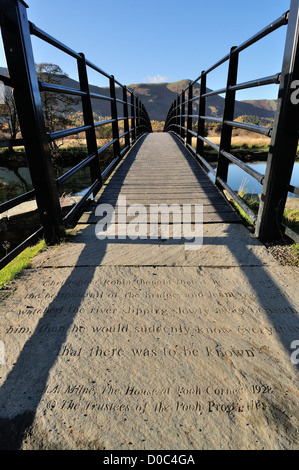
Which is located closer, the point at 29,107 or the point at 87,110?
the point at 29,107

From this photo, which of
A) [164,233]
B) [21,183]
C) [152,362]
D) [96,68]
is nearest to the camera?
[152,362]

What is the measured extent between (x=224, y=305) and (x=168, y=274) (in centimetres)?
47

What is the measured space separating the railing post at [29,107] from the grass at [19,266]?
0.34 ft

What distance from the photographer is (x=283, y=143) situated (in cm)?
188

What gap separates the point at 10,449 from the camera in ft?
2.94

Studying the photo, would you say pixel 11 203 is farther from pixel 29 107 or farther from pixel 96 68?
pixel 96 68

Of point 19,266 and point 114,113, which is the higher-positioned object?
point 114,113

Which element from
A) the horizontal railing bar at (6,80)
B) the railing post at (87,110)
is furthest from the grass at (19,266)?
the railing post at (87,110)

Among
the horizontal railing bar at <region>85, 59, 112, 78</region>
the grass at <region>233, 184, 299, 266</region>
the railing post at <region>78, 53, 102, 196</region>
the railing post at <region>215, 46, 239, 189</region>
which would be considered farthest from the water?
the railing post at <region>215, 46, 239, 189</region>

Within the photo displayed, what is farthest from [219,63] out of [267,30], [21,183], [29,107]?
[21,183]

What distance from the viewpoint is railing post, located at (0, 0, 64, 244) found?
1740 millimetres

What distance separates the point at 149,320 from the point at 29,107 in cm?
170

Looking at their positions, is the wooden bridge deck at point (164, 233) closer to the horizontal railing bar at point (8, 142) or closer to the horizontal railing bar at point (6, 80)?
the horizontal railing bar at point (8, 142)

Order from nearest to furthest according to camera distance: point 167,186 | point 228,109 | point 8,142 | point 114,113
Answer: point 8,142 < point 228,109 < point 167,186 < point 114,113
